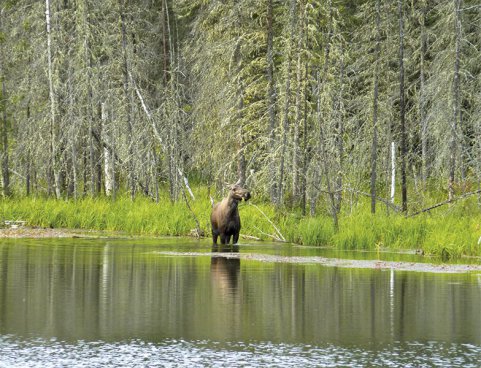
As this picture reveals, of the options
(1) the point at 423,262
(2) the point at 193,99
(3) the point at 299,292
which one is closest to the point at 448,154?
(2) the point at 193,99

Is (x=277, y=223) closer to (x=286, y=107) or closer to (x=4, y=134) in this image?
(x=286, y=107)

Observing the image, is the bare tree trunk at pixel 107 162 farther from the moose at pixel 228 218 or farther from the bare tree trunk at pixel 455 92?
the moose at pixel 228 218

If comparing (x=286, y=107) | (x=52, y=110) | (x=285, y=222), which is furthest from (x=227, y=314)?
(x=52, y=110)

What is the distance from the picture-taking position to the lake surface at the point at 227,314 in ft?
33.1

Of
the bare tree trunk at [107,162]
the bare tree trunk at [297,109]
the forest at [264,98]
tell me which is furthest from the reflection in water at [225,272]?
the bare tree trunk at [107,162]

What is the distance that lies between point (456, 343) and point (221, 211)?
1417cm

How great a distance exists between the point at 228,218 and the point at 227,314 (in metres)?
11.9

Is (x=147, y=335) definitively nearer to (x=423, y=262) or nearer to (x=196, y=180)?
(x=423, y=262)

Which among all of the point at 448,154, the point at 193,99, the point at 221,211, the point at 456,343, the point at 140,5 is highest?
the point at 140,5

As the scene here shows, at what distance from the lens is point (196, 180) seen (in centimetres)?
4678

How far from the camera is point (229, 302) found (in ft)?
46.1

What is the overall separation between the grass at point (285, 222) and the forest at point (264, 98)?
4.97 feet

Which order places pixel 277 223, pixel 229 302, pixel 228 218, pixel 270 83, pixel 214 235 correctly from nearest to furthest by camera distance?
1. pixel 229 302
2. pixel 228 218
3. pixel 214 235
4. pixel 277 223
5. pixel 270 83

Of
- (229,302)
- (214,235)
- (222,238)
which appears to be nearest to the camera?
(229,302)
